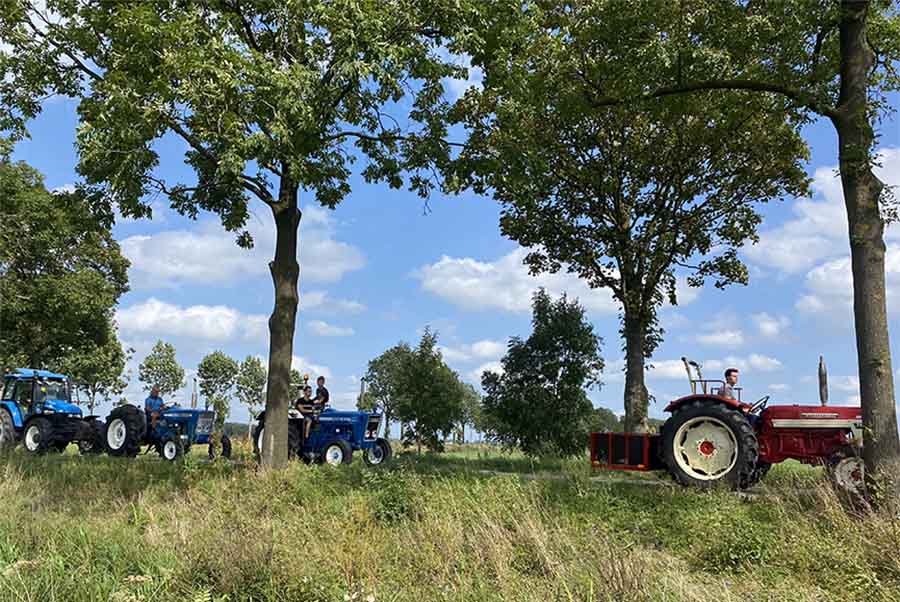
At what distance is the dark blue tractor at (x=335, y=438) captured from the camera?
16234 mm

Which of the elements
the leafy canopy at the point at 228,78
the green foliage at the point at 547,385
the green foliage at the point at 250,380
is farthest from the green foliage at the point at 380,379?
the leafy canopy at the point at 228,78

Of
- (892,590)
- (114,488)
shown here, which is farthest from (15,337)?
(892,590)

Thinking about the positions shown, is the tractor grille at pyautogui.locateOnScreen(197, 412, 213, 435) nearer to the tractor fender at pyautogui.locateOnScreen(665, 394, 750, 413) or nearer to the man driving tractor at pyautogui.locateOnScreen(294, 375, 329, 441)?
the man driving tractor at pyautogui.locateOnScreen(294, 375, 329, 441)

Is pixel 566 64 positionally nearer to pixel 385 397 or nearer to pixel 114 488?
pixel 114 488

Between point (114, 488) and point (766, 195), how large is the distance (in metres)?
15.6

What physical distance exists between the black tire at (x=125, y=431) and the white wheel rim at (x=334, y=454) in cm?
589

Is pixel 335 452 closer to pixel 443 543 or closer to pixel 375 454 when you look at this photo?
pixel 375 454

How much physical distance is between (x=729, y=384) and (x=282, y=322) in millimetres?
7950

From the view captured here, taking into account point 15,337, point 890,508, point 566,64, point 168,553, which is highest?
point 566,64

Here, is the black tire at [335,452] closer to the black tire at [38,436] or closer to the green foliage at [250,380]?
the black tire at [38,436]

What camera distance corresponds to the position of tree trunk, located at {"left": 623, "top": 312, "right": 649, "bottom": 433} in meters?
16.9

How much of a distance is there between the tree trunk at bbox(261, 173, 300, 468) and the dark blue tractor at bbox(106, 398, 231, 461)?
6.96 meters

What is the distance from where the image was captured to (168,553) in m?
6.94

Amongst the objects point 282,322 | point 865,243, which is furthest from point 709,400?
point 282,322
